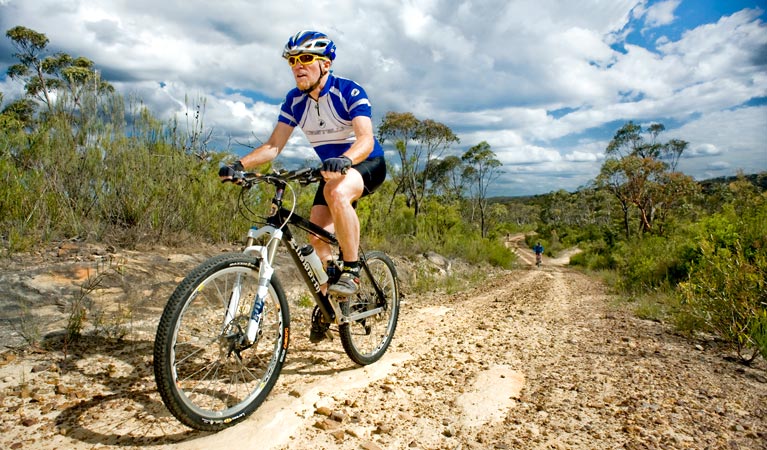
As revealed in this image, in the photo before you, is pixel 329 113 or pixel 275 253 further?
pixel 329 113

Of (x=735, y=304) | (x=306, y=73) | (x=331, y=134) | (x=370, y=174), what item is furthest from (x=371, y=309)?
(x=735, y=304)

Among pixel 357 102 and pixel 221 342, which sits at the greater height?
pixel 357 102

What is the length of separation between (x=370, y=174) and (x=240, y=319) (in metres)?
1.47

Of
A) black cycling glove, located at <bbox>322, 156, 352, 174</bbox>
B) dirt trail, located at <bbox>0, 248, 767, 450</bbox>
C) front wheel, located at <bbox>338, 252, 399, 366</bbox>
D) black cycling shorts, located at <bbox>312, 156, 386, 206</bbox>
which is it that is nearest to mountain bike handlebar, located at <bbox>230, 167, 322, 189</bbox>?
black cycling glove, located at <bbox>322, 156, 352, 174</bbox>

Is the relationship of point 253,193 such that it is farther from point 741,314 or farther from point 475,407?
point 741,314

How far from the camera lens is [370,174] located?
10.6ft

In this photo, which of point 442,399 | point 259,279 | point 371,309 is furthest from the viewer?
point 371,309

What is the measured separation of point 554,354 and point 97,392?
3466 mm

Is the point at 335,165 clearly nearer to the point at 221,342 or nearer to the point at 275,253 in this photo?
the point at 275,253

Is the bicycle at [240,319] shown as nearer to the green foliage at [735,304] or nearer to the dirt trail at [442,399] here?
the dirt trail at [442,399]

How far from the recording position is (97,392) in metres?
2.62

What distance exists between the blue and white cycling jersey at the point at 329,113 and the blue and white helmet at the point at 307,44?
0.24m

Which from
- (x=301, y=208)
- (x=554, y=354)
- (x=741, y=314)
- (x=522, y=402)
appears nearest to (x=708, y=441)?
(x=522, y=402)

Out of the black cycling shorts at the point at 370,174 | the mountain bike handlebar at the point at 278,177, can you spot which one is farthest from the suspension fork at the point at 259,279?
the black cycling shorts at the point at 370,174
